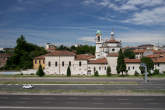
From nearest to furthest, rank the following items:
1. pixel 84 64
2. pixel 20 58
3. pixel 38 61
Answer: pixel 84 64, pixel 38 61, pixel 20 58

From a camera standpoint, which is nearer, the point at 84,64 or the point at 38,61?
the point at 84,64

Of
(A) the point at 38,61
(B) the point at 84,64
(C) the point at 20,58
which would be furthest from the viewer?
(C) the point at 20,58

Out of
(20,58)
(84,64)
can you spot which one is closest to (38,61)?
(20,58)

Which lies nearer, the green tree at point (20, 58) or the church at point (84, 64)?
the church at point (84, 64)

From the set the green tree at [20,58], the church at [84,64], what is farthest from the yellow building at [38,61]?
the church at [84,64]

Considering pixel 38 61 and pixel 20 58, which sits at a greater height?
pixel 20 58

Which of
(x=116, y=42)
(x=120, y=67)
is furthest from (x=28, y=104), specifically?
(x=116, y=42)

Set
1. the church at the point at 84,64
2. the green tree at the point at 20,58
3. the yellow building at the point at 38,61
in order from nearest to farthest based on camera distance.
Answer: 1. the church at the point at 84,64
2. the yellow building at the point at 38,61
3. the green tree at the point at 20,58

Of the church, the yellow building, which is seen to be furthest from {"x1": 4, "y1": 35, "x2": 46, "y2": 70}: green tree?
the church

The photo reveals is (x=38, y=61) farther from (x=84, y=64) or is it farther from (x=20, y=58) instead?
(x=84, y=64)

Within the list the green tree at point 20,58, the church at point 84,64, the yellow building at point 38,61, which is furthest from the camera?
the green tree at point 20,58

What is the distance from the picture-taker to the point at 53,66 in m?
47.7

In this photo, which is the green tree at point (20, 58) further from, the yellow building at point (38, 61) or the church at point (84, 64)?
the church at point (84, 64)

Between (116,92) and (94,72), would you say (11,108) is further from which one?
(94,72)
